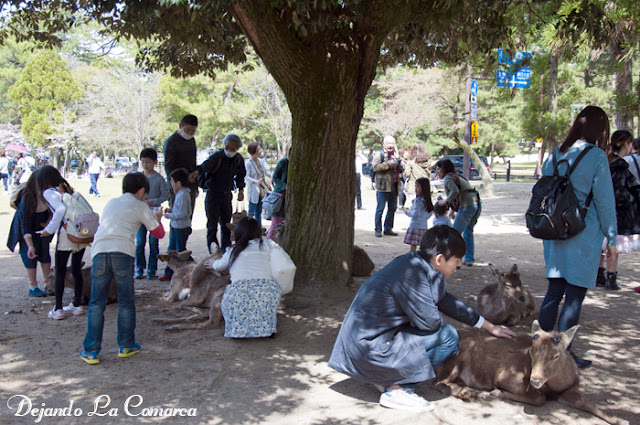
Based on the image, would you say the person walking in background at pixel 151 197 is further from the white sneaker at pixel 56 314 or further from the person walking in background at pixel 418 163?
the person walking in background at pixel 418 163

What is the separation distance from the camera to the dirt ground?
3672mm

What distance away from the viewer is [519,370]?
379cm

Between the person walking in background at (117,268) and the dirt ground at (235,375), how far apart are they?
6.8 inches

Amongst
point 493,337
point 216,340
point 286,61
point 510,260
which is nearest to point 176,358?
point 216,340

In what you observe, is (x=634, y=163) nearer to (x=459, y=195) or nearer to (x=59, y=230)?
(x=459, y=195)

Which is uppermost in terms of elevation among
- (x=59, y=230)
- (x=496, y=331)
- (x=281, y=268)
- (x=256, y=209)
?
(x=256, y=209)

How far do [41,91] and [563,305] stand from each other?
36122mm

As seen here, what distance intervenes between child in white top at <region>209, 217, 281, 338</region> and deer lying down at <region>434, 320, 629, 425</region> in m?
→ 1.68

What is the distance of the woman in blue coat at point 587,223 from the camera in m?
4.12

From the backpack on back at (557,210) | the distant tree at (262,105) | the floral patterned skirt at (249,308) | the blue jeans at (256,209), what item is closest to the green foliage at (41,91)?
the distant tree at (262,105)

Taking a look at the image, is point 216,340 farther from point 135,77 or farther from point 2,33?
point 135,77

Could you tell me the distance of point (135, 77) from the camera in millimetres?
32875

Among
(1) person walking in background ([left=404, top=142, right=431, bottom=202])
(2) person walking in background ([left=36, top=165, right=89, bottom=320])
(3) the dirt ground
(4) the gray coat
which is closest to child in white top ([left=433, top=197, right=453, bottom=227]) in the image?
(3) the dirt ground

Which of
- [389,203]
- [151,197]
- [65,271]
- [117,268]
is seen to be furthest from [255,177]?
[117,268]
